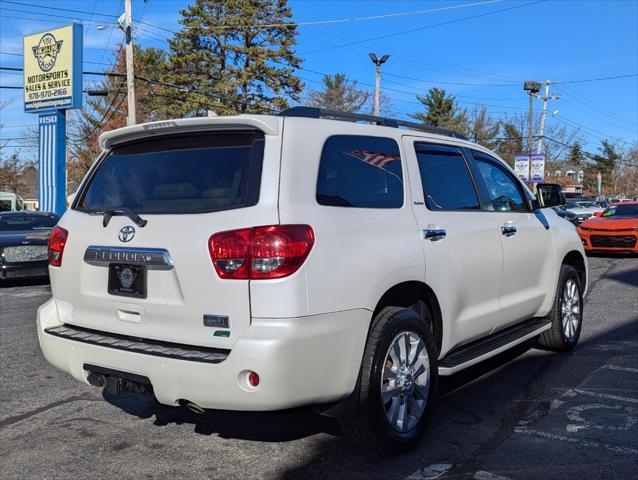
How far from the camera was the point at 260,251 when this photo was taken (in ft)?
10.6

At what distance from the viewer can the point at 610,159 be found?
304ft

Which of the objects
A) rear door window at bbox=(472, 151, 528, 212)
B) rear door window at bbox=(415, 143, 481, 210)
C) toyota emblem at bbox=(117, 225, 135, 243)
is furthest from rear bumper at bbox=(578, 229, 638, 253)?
toyota emblem at bbox=(117, 225, 135, 243)

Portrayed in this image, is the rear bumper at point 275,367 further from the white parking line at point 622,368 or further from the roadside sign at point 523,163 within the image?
the roadside sign at point 523,163

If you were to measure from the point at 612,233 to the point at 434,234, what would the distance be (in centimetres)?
1375

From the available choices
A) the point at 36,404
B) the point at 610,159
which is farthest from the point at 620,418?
the point at 610,159

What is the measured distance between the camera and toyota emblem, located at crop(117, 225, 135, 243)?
142 inches

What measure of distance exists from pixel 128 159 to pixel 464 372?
3.37 metres

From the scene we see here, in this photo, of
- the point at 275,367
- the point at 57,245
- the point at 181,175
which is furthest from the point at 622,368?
the point at 57,245

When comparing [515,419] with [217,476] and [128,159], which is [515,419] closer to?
[217,476]

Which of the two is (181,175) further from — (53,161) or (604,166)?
(604,166)

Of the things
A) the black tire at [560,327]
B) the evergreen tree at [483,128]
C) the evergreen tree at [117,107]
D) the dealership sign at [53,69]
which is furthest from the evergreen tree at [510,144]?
the black tire at [560,327]

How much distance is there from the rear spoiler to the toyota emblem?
25.5 inches

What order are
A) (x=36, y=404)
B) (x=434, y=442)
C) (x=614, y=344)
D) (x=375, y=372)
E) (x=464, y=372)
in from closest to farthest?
(x=375, y=372) < (x=434, y=442) < (x=36, y=404) < (x=464, y=372) < (x=614, y=344)

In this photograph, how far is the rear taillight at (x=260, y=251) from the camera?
10.6 ft
